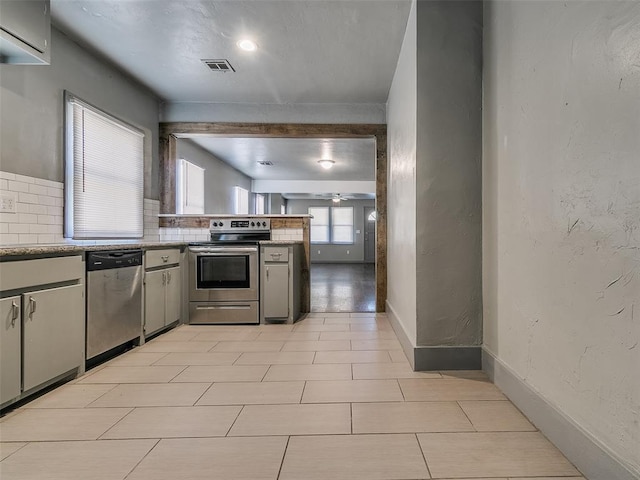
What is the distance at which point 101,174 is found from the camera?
10.5 feet

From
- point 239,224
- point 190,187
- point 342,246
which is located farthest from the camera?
point 342,246

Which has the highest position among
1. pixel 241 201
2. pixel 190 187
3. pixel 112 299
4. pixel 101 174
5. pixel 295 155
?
pixel 295 155

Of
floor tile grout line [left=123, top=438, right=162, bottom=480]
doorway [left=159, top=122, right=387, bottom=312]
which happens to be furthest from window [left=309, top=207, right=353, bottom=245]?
floor tile grout line [left=123, top=438, right=162, bottom=480]

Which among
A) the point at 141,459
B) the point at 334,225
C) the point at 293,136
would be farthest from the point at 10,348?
the point at 334,225

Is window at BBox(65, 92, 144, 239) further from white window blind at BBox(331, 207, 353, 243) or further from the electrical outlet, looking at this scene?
white window blind at BBox(331, 207, 353, 243)

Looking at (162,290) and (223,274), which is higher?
(223,274)

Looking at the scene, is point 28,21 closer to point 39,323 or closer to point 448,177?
point 39,323

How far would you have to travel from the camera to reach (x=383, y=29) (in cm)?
271

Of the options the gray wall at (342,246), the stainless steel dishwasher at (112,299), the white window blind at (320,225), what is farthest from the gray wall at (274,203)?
the stainless steel dishwasher at (112,299)

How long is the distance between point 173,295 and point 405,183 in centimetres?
241

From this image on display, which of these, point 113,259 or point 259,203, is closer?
point 113,259

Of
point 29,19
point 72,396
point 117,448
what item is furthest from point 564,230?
point 29,19

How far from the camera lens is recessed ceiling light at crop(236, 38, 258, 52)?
290 cm

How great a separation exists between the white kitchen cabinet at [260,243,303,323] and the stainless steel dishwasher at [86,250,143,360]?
1180mm
